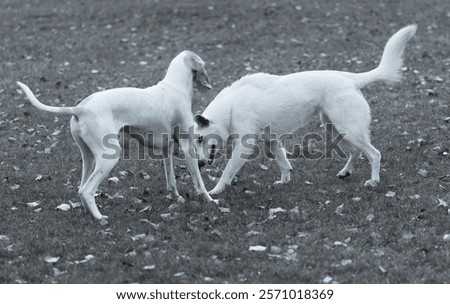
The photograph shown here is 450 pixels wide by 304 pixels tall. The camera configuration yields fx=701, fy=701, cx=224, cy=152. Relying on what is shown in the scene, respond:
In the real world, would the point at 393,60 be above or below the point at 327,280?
above

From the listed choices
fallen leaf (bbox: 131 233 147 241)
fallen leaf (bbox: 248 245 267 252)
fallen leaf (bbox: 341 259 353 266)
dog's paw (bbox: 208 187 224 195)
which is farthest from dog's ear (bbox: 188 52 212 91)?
fallen leaf (bbox: 341 259 353 266)

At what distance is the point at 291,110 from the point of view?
28.4 ft

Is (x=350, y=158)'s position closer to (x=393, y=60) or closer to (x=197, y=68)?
(x=393, y=60)

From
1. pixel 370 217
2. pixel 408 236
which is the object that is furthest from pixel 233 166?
pixel 408 236

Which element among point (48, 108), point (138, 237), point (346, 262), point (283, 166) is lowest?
point (283, 166)

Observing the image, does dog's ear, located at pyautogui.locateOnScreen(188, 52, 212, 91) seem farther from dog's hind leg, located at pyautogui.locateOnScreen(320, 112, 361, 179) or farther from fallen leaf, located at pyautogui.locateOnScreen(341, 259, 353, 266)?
fallen leaf, located at pyautogui.locateOnScreen(341, 259, 353, 266)

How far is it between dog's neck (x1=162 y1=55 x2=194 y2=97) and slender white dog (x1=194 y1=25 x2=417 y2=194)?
16.6 inches

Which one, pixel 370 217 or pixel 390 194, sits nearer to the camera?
pixel 370 217

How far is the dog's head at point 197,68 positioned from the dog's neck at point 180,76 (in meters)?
0.06

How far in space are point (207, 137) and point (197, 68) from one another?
0.85m

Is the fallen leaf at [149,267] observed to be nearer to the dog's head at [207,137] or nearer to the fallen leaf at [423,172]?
the dog's head at [207,137]

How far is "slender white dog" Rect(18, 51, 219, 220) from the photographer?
704 centimetres

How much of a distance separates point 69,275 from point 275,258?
69.3 inches

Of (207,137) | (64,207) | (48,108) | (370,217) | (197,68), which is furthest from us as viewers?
(207,137)
